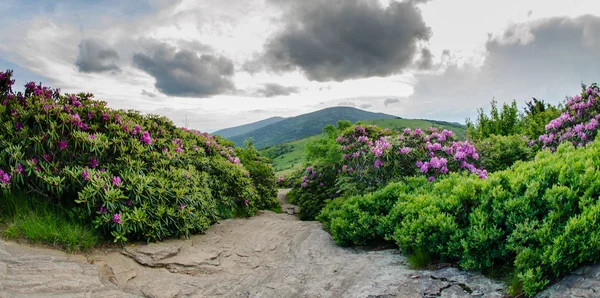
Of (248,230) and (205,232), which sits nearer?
(205,232)

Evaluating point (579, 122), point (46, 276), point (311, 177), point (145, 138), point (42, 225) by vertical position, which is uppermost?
point (579, 122)

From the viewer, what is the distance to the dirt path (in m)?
4.09

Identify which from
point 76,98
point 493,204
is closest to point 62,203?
point 76,98

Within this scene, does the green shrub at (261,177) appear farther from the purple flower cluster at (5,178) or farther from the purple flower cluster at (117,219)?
the purple flower cluster at (5,178)

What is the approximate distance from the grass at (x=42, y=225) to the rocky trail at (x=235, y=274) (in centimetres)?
26

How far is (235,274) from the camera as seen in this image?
5.59m

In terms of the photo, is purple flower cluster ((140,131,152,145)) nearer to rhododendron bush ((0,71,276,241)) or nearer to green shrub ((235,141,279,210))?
rhododendron bush ((0,71,276,241))

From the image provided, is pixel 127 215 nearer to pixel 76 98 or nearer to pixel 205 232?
pixel 205 232

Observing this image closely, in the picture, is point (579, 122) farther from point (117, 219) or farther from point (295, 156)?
point (295, 156)

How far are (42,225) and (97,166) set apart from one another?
1.38 m

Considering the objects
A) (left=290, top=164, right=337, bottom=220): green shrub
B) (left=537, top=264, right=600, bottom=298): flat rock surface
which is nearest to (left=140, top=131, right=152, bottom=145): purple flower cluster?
(left=290, top=164, right=337, bottom=220): green shrub

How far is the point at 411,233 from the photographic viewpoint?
492 centimetres

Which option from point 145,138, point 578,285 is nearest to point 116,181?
point 145,138

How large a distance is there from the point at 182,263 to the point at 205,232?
6.02 feet
